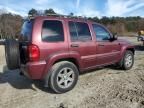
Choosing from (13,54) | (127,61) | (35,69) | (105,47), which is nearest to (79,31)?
(105,47)

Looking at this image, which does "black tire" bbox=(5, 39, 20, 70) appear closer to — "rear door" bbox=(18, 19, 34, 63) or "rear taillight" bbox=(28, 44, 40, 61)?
"rear door" bbox=(18, 19, 34, 63)

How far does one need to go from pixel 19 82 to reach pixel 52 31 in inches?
92.9

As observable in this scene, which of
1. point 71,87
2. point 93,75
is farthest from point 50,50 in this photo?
point 93,75

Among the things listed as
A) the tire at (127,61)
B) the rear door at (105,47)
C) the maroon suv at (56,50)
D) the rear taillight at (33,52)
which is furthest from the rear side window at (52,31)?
the tire at (127,61)

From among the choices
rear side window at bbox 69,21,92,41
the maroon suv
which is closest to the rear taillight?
the maroon suv

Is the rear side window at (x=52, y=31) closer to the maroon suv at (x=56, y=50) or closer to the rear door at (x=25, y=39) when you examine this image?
the maroon suv at (x=56, y=50)

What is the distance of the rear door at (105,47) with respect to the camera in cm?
659

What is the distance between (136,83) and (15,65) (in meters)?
3.40

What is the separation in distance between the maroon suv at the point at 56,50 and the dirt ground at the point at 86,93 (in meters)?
0.42

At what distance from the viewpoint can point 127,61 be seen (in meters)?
7.89

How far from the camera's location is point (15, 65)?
5.50 meters

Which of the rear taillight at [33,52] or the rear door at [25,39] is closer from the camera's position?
the rear taillight at [33,52]

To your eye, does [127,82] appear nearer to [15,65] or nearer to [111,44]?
[111,44]

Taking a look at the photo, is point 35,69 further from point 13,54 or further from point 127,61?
point 127,61
